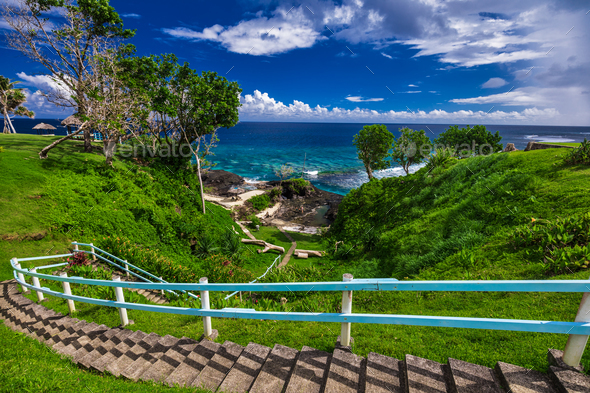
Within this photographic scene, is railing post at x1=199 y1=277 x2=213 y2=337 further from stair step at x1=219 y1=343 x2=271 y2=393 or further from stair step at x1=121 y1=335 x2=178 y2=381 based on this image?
stair step at x1=219 y1=343 x2=271 y2=393

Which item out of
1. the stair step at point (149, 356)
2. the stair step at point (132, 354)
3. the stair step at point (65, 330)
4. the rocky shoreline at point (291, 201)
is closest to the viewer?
the stair step at point (149, 356)

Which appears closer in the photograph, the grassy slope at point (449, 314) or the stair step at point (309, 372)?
the stair step at point (309, 372)

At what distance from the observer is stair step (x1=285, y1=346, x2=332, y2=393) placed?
109 inches

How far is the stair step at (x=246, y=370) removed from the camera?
294 cm

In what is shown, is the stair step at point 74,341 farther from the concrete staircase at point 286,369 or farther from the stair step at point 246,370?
the stair step at point 246,370

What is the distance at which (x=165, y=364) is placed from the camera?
358cm

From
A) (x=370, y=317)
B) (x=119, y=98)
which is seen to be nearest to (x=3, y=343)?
(x=370, y=317)

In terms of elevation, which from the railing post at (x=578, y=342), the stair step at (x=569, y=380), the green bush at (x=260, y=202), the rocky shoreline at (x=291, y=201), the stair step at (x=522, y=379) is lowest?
the rocky shoreline at (x=291, y=201)

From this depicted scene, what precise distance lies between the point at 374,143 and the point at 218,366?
27.8m

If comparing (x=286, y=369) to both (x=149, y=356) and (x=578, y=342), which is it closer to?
(x=149, y=356)

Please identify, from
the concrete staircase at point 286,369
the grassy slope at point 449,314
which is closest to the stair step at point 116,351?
the concrete staircase at point 286,369

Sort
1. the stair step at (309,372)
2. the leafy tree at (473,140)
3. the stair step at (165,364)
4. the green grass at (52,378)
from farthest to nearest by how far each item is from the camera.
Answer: the leafy tree at (473,140) < the stair step at (165,364) < the green grass at (52,378) < the stair step at (309,372)

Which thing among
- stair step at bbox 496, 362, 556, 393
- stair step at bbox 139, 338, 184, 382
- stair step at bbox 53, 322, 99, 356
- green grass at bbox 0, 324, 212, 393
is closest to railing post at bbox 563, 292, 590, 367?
stair step at bbox 496, 362, 556, 393

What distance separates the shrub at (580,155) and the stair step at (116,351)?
46.1ft
